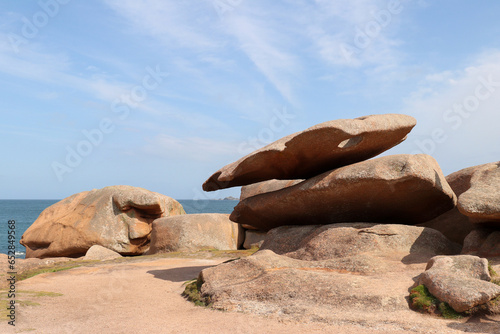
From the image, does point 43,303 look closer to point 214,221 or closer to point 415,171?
point 415,171

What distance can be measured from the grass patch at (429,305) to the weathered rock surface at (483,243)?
3142 mm

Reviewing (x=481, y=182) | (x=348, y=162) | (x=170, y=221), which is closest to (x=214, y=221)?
(x=170, y=221)

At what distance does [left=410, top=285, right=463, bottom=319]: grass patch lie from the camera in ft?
23.7

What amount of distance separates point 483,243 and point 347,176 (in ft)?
11.7

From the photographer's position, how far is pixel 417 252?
1084 centimetres

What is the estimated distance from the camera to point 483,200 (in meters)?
9.88

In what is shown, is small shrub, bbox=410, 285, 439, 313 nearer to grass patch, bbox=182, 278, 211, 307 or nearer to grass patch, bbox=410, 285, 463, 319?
grass patch, bbox=410, 285, 463, 319

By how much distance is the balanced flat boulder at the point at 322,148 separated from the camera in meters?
11.5

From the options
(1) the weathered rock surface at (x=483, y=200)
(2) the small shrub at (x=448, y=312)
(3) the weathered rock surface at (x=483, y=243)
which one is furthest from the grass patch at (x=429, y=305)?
(3) the weathered rock surface at (x=483, y=243)

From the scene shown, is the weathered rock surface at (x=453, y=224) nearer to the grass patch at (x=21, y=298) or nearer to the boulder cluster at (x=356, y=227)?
the boulder cluster at (x=356, y=227)

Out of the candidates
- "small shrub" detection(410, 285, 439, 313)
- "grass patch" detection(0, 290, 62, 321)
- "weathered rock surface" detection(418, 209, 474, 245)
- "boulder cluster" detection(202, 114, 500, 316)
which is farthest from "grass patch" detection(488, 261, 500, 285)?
"grass patch" detection(0, 290, 62, 321)

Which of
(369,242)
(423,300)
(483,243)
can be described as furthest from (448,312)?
(483,243)

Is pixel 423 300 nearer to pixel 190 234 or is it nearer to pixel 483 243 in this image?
pixel 483 243

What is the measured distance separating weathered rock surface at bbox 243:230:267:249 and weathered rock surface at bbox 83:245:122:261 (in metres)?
6.51
